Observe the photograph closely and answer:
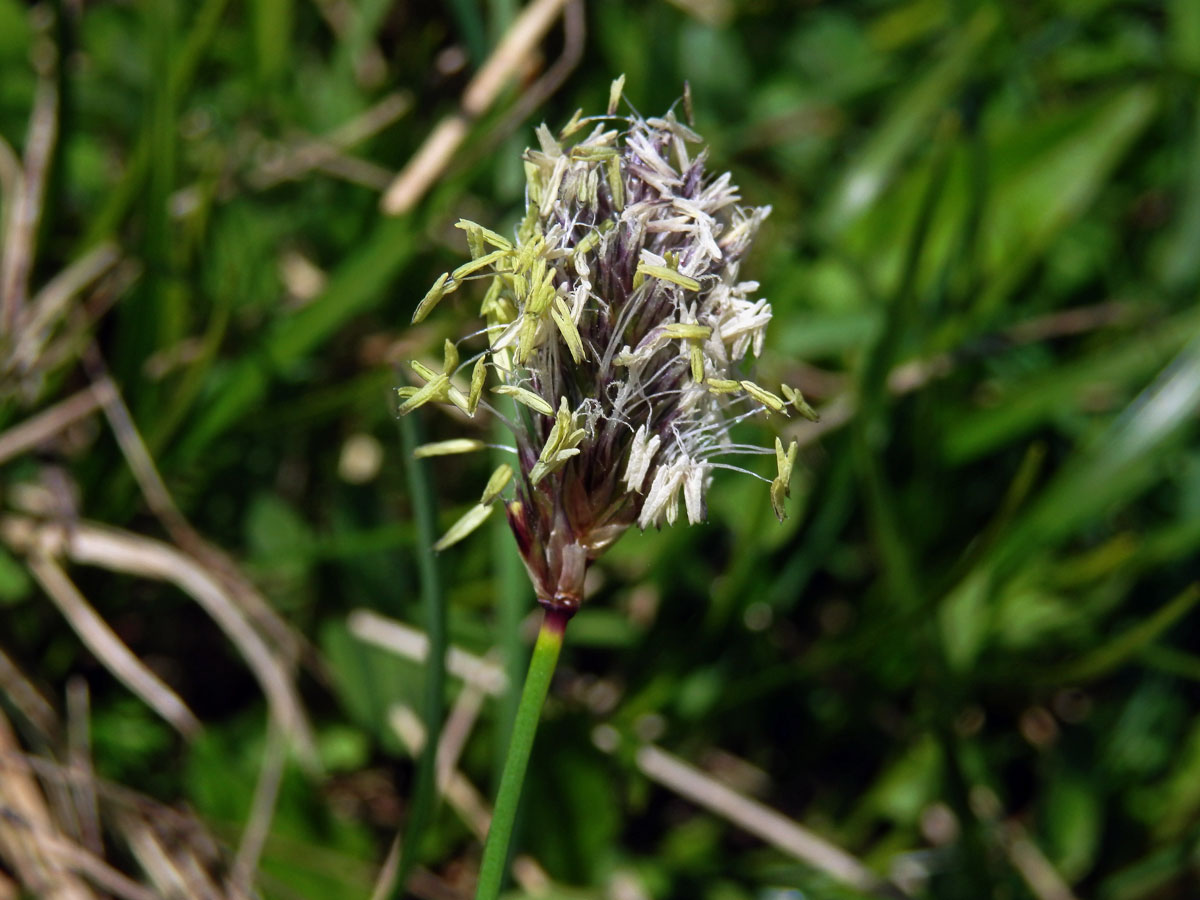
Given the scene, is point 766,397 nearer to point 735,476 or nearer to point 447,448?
point 447,448

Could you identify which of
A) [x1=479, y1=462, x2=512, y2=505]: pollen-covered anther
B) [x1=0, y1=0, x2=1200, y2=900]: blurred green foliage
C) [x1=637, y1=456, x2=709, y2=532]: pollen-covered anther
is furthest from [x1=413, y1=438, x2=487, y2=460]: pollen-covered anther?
[x1=0, y1=0, x2=1200, y2=900]: blurred green foliage

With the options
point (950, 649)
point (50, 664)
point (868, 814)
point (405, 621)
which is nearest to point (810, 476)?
point (950, 649)

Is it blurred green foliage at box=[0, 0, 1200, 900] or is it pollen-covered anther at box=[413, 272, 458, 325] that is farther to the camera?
blurred green foliage at box=[0, 0, 1200, 900]

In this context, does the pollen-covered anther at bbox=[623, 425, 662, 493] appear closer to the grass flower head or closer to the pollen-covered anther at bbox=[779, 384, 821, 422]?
the grass flower head

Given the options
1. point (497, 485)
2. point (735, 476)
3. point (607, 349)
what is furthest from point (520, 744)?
point (735, 476)

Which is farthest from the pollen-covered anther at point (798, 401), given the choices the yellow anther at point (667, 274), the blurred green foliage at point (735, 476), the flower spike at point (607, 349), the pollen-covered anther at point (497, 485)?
the blurred green foliage at point (735, 476)
